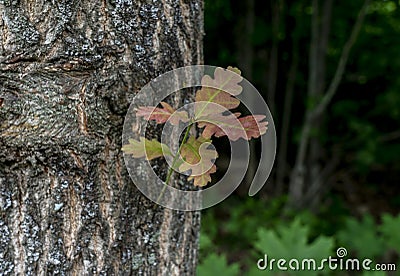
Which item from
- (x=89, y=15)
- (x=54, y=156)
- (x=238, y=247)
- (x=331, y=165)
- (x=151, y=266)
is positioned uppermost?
(x=331, y=165)

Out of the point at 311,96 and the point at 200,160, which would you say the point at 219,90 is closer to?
the point at 200,160

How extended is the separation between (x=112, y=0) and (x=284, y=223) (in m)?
2.51

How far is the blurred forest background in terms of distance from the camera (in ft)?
10.9

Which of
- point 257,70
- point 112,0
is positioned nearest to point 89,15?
point 112,0

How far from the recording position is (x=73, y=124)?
933mm

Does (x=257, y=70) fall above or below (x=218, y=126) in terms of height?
above

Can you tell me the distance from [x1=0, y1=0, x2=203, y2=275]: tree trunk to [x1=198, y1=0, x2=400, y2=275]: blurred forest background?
209 centimetres

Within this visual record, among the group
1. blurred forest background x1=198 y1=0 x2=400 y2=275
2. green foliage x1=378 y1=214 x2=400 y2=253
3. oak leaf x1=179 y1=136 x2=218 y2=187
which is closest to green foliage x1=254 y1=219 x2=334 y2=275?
green foliage x1=378 y1=214 x2=400 y2=253

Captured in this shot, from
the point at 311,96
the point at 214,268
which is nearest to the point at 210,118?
the point at 214,268

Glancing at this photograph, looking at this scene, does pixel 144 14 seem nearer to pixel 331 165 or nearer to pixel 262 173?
pixel 262 173

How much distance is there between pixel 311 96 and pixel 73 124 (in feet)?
8.62

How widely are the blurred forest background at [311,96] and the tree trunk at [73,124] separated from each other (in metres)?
2.09

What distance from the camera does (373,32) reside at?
11.5 ft

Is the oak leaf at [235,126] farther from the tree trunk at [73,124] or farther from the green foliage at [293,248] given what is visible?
the green foliage at [293,248]
